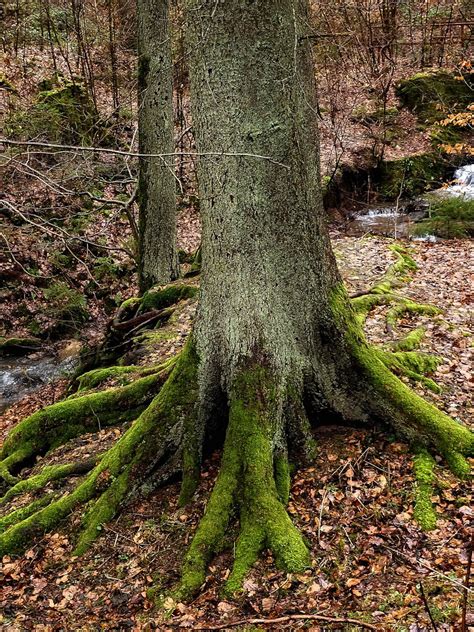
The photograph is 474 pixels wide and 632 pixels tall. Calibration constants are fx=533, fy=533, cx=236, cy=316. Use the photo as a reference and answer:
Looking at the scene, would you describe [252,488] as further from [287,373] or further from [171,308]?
[171,308]

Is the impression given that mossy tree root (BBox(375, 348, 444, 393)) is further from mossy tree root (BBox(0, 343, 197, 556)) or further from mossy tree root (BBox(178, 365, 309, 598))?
mossy tree root (BBox(0, 343, 197, 556))

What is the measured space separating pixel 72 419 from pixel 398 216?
42.5 feet

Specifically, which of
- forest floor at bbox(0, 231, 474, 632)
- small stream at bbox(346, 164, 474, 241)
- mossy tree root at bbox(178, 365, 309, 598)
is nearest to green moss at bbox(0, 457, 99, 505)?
forest floor at bbox(0, 231, 474, 632)

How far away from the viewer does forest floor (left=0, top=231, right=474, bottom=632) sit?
3.33 m

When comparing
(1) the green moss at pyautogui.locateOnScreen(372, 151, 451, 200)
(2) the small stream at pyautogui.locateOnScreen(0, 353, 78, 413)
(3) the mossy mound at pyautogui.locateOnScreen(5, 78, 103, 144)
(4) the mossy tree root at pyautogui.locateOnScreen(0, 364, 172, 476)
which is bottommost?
(2) the small stream at pyautogui.locateOnScreen(0, 353, 78, 413)

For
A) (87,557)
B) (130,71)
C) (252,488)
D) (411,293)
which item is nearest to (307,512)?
(252,488)

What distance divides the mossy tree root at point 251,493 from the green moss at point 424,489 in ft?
2.88

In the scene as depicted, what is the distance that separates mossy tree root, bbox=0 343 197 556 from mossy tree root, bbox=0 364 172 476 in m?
0.94

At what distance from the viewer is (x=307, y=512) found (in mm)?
4160

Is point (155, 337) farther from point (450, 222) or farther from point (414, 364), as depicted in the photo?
point (450, 222)

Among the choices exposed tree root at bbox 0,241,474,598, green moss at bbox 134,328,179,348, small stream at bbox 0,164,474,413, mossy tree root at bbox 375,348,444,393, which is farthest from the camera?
small stream at bbox 0,164,474,413

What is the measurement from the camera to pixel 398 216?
636 inches

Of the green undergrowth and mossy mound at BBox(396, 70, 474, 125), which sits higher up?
mossy mound at BBox(396, 70, 474, 125)

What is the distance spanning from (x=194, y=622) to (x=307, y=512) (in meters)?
1.15
